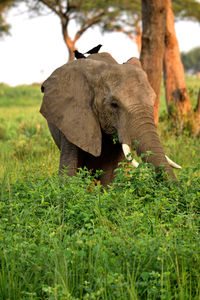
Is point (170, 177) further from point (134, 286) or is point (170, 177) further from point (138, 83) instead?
point (134, 286)

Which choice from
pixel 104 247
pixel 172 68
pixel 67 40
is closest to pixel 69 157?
pixel 104 247

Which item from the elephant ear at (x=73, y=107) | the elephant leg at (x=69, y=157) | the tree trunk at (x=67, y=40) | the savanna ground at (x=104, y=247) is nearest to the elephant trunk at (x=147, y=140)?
the savanna ground at (x=104, y=247)

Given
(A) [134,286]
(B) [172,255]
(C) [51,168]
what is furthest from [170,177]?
(C) [51,168]

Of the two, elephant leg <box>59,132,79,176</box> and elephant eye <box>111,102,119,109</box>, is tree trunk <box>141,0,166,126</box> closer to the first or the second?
elephant leg <box>59,132,79,176</box>

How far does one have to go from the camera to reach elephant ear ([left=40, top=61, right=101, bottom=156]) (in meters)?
5.48

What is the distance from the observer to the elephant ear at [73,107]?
216 inches

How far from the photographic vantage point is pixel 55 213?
427cm

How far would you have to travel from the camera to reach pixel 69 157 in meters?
5.69

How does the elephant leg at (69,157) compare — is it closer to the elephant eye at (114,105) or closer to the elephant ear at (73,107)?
the elephant ear at (73,107)

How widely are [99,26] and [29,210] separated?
27820 mm

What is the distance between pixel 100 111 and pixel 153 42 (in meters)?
3.45

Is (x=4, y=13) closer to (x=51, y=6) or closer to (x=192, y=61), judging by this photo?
(x=51, y=6)

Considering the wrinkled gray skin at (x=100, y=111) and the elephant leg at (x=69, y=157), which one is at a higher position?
the wrinkled gray skin at (x=100, y=111)

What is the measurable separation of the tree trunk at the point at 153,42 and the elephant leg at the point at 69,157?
2.99m
